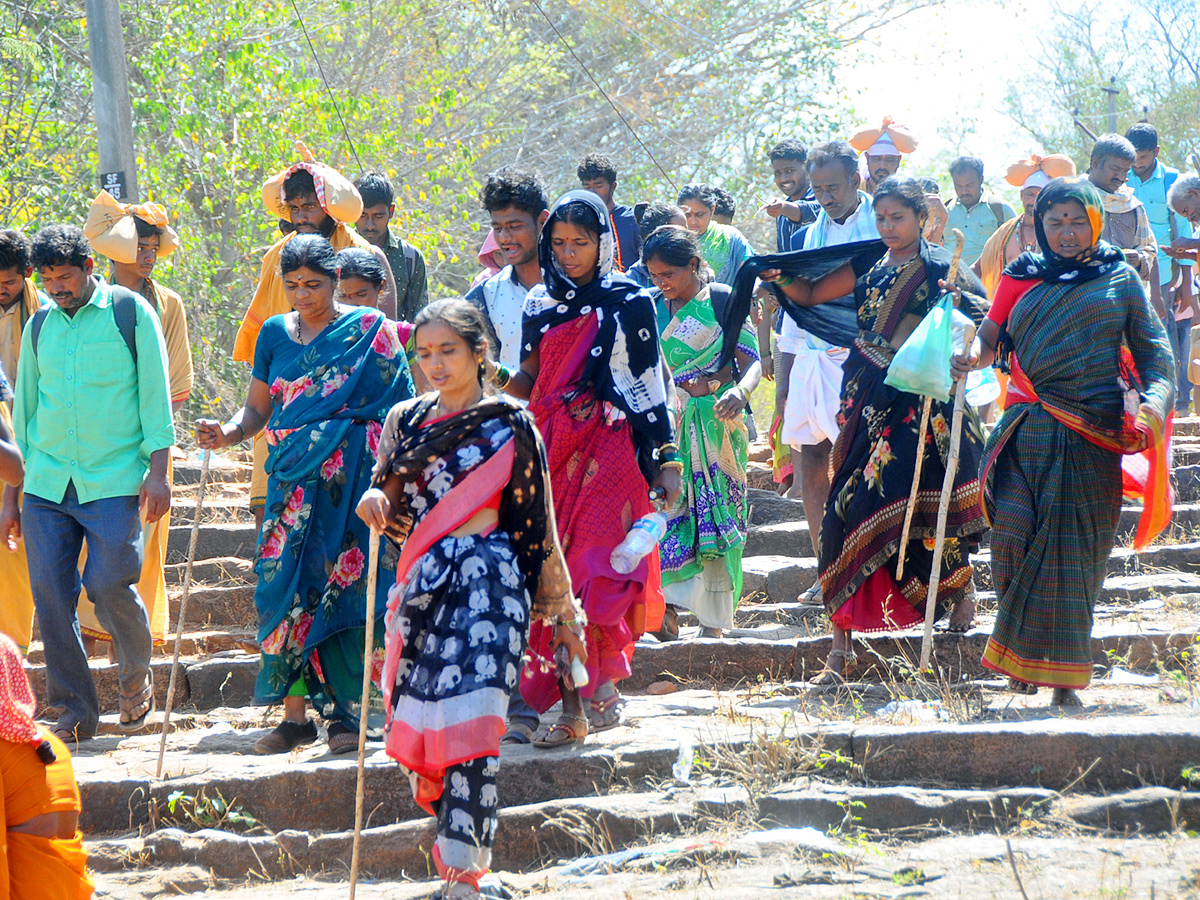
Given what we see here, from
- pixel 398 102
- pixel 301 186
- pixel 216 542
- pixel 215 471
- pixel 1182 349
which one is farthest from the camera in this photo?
pixel 398 102

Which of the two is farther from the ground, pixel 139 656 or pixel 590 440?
pixel 590 440

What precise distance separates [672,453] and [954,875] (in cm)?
204

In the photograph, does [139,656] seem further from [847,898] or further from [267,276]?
[847,898]

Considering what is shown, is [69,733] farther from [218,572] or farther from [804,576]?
[804,576]

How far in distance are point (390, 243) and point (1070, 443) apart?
13.7 ft

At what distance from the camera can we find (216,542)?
8.14 metres

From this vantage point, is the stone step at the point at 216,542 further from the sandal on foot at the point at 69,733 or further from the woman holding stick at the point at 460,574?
the woman holding stick at the point at 460,574

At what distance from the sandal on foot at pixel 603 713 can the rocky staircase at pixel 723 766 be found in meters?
0.08

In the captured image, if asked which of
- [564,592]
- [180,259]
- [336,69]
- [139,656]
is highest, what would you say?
[336,69]

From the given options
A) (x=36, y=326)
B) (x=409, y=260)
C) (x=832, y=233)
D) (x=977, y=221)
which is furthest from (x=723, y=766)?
(x=977, y=221)

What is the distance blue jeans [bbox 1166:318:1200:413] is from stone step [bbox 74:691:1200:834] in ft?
21.8

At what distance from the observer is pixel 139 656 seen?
5934 millimetres

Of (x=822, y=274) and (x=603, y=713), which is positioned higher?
(x=822, y=274)

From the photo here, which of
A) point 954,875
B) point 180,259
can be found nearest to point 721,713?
point 954,875
